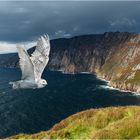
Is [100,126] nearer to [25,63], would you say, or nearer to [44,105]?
[44,105]

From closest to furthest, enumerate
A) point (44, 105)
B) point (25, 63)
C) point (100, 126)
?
point (100, 126)
point (44, 105)
point (25, 63)

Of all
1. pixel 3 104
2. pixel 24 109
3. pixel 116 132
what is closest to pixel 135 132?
pixel 116 132

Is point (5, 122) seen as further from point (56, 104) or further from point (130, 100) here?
point (130, 100)

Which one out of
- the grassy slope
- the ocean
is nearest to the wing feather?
the ocean

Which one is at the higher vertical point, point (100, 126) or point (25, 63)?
point (100, 126)

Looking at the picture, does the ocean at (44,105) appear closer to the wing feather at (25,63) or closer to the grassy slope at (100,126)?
the wing feather at (25,63)

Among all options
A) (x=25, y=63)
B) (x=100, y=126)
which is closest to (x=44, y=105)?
(x=25, y=63)

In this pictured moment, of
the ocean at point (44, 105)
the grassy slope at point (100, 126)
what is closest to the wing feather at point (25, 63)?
the ocean at point (44, 105)

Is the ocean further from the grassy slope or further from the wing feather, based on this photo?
the grassy slope
